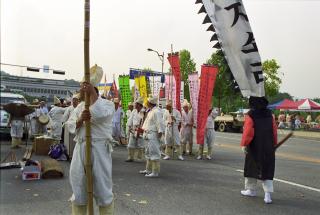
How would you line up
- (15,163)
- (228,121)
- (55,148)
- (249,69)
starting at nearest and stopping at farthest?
(249,69)
(15,163)
(55,148)
(228,121)

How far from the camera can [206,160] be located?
12844mm

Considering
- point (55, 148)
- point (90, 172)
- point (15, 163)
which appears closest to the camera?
point (90, 172)

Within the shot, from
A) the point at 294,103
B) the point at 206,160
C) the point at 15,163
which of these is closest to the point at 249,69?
the point at 15,163

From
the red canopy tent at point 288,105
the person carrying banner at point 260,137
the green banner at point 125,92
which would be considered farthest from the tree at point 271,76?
the person carrying banner at point 260,137

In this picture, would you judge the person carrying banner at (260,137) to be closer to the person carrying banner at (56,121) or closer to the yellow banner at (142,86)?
the person carrying banner at (56,121)

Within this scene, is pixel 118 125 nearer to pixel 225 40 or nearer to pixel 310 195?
pixel 310 195

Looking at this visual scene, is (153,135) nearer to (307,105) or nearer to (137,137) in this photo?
(137,137)

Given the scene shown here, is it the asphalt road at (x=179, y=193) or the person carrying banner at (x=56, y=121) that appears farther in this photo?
the person carrying banner at (x=56, y=121)

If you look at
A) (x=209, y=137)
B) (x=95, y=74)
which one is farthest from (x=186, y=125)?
(x=95, y=74)

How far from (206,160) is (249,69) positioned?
26.8 feet

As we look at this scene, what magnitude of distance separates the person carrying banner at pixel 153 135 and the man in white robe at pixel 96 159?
495cm

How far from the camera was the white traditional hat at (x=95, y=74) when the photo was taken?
179 inches

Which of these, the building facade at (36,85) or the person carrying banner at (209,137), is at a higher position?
the building facade at (36,85)

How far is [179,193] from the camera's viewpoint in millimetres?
7734
